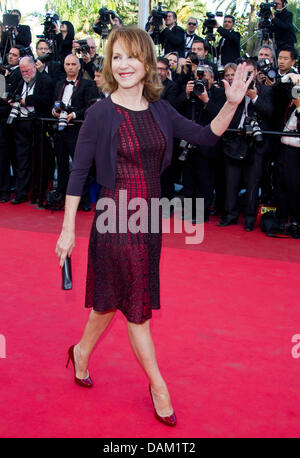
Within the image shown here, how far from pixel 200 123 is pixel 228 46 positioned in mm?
2896

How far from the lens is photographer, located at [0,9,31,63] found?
30.1 ft

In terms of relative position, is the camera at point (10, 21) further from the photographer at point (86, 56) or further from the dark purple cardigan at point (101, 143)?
the dark purple cardigan at point (101, 143)

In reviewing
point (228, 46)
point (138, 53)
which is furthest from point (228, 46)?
point (138, 53)

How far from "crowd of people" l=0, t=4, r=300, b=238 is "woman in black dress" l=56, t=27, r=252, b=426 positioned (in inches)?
125

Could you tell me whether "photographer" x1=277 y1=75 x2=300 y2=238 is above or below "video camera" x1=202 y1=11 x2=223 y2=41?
below

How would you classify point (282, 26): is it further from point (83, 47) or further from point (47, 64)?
point (47, 64)

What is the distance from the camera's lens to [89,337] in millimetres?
2646

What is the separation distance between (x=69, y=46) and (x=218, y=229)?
458 centimetres

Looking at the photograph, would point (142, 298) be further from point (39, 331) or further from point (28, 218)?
point (28, 218)

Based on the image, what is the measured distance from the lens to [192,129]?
248 cm

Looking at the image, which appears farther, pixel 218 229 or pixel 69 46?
pixel 69 46

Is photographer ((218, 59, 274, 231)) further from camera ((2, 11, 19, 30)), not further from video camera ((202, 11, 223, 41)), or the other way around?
camera ((2, 11, 19, 30))

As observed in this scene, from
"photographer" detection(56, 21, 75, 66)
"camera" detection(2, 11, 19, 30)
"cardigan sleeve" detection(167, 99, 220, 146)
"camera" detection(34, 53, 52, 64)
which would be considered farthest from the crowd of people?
"cardigan sleeve" detection(167, 99, 220, 146)

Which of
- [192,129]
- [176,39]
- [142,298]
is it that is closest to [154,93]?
[192,129]
